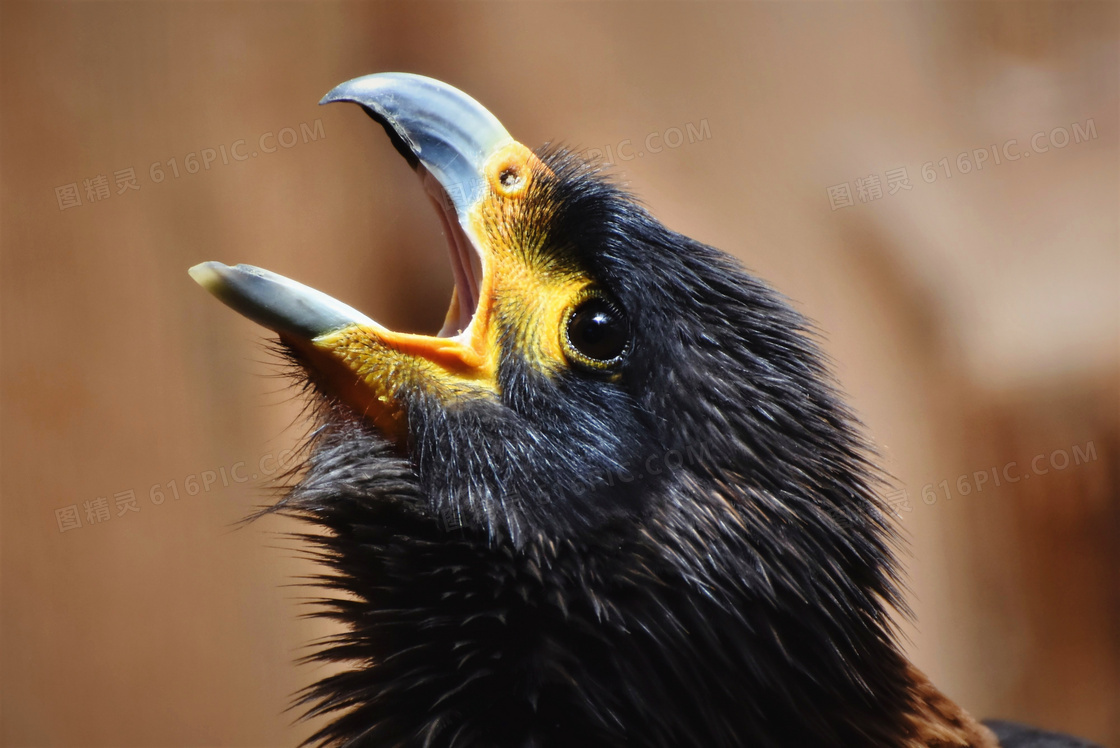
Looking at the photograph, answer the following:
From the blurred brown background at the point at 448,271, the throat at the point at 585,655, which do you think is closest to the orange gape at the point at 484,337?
the throat at the point at 585,655

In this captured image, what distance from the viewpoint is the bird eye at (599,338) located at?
30.8 inches

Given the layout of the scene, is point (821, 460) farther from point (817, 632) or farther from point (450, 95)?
point (450, 95)

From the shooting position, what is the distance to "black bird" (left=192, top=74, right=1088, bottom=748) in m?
0.72

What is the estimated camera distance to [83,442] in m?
1.57

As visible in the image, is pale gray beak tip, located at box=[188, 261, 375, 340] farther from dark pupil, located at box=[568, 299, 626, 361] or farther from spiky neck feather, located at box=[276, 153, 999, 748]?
dark pupil, located at box=[568, 299, 626, 361]

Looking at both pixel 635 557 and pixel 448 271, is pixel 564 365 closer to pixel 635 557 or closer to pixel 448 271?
pixel 635 557

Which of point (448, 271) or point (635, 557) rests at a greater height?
point (448, 271)

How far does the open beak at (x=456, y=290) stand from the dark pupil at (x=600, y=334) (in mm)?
86

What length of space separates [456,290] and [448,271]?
78cm

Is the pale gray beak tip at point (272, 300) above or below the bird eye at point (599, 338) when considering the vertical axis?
above

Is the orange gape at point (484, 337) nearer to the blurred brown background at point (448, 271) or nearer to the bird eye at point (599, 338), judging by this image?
the bird eye at point (599, 338)

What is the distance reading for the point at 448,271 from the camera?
169 cm

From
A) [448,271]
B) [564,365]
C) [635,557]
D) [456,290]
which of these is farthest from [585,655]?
[448,271]

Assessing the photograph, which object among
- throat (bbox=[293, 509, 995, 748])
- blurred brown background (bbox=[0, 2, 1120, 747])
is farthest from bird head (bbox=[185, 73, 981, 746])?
blurred brown background (bbox=[0, 2, 1120, 747])
